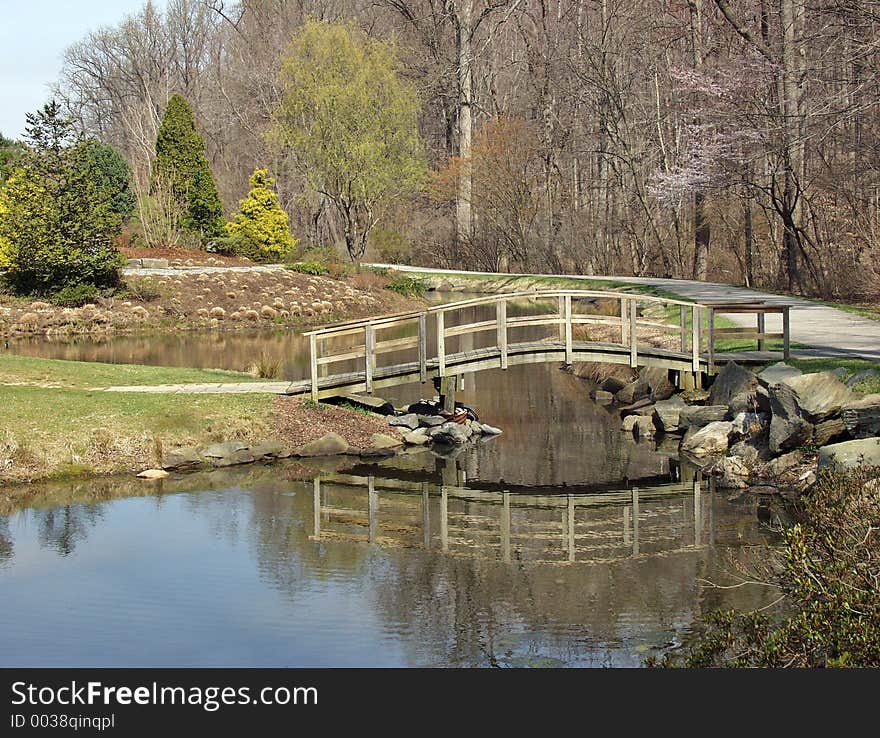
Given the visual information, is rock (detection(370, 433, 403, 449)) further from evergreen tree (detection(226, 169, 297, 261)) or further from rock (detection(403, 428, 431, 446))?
evergreen tree (detection(226, 169, 297, 261))

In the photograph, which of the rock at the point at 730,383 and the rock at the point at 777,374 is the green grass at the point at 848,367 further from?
the rock at the point at 730,383

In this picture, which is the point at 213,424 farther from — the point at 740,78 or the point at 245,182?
the point at 245,182

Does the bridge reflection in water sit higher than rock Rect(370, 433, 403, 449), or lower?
lower

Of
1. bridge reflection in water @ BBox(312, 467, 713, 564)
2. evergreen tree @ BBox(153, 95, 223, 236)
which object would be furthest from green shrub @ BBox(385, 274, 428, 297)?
bridge reflection in water @ BBox(312, 467, 713, 564)

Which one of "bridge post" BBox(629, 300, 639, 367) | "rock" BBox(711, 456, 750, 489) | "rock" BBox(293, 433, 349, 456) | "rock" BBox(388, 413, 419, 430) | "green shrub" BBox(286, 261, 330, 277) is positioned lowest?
"rock" BBox(711, 456, 750, 489)

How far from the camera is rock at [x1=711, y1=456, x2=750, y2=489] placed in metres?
15.6

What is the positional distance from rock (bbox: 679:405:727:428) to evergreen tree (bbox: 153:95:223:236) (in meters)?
32.0

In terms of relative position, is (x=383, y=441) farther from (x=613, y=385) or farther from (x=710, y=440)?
(x=613, y=385)

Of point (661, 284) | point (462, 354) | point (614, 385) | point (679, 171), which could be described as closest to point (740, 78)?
point (679, 171)

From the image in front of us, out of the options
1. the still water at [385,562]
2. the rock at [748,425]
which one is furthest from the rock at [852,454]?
the rock at [748,425]

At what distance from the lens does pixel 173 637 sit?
9.96 meters

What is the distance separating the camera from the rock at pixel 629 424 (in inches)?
782

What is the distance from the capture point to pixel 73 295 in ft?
115

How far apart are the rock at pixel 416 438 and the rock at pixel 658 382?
4.78 meters
